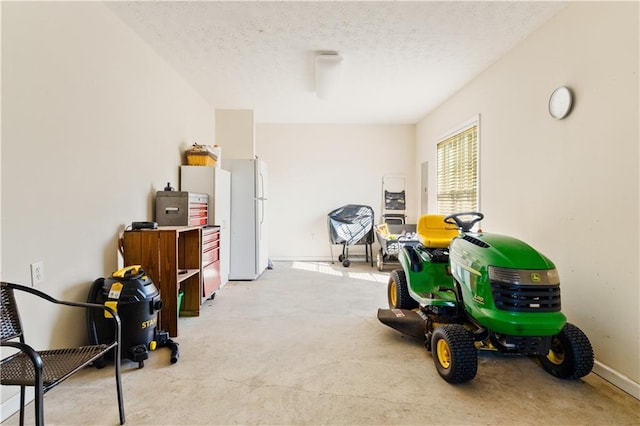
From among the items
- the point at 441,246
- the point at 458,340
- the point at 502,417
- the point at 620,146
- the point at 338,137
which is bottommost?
the point at 502,417

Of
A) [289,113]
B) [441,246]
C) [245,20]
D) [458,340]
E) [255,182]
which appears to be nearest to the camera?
[458,340]

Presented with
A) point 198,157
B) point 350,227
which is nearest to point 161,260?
point 198,157

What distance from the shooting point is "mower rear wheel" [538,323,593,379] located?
6.06ft

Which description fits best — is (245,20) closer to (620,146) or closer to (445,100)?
(620,146)

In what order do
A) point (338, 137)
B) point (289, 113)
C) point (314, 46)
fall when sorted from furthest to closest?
point (338, 137), point (289, 113), point (314, 46)

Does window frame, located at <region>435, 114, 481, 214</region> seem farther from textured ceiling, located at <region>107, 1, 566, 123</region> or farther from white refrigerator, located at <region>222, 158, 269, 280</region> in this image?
white refrigerator, located at <region>222, 158, 269, 280</region>

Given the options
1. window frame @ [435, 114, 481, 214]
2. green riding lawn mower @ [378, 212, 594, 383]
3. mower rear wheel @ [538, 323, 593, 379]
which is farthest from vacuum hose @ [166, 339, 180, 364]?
window frame @ [435, 114, 481, 214]

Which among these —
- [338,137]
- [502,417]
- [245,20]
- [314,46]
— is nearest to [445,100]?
[338,137]

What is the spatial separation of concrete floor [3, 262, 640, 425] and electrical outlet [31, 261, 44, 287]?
64cm

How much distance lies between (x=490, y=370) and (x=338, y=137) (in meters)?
4.84

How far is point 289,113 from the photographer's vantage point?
17.7ft

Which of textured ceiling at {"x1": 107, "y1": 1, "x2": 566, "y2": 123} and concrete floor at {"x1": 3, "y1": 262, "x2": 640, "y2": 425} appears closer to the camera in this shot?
concrete floor at {"x1": 3, "y1": 262, "x2": 640, "y2": 425}

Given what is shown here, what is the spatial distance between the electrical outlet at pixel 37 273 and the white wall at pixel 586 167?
11.3ft

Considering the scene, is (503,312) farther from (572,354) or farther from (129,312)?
(129,312)
